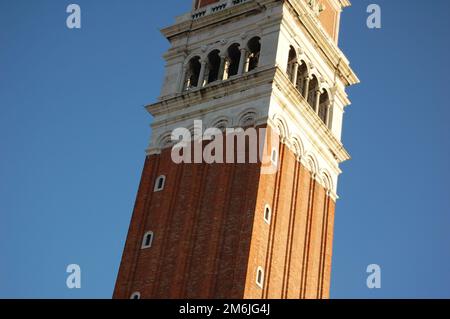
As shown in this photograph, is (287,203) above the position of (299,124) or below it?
below

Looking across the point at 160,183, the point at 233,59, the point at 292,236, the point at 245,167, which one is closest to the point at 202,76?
the point at 233,59

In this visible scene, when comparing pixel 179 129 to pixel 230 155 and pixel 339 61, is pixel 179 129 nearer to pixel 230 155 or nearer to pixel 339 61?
pixel 230 155

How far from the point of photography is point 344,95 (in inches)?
2611

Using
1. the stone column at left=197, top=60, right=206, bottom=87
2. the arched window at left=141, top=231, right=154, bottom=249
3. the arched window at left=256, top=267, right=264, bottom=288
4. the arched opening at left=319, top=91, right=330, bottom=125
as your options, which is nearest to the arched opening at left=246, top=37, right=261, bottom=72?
the stone column at left=197, top=60, right=206, bottom=87

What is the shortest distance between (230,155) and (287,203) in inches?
148

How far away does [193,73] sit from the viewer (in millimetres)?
63969

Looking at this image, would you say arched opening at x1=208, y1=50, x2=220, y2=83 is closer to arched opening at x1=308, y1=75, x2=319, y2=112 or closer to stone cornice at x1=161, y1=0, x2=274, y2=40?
stone cornice at x1=161, y1=0, x2=274, y2=40

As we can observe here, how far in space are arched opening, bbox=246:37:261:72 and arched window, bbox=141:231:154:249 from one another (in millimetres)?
11376

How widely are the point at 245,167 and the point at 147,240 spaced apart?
6.08 m

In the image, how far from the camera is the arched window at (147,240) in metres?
56.5

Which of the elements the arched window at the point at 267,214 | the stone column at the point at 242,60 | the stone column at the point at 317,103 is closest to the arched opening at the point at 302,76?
the stone column at the point at 317,103

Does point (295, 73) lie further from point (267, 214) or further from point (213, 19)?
point (267, 214)
